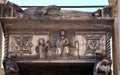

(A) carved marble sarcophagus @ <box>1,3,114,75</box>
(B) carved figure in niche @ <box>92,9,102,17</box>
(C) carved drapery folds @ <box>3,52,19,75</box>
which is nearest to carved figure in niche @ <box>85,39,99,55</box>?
(A) carved marble sarcophagus @ <box>1,3,114,75</box>

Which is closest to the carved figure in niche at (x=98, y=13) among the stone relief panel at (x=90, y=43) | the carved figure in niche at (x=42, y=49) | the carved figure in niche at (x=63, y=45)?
the stone relief panel at (x=90, y=43)

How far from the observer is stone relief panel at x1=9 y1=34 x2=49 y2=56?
9.29 m

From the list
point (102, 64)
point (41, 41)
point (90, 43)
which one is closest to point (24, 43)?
point (41, 41)

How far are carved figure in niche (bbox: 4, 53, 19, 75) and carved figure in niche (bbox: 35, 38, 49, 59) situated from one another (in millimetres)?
477

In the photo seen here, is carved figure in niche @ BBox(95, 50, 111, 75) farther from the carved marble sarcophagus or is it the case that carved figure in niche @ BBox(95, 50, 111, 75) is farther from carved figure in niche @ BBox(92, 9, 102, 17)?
carved figure in niche @ BBox(92, 9, 102, 17)

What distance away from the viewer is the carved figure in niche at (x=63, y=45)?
925cm

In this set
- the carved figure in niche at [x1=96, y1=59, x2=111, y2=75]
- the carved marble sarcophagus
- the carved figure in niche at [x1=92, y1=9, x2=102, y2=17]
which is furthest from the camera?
the carved figure in niche at [x1=92, y1=9, x2=102, y2=17]

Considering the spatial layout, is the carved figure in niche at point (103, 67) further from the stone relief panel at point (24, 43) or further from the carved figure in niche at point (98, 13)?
the stone relief panel at point (24, 43)

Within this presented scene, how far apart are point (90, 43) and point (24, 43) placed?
1267mm

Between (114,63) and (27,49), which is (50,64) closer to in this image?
(27,49)

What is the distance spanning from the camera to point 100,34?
9.41 metres

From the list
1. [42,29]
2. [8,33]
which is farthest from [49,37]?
[8,33]

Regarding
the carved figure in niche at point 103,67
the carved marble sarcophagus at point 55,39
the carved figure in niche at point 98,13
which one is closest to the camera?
the carved figure in niche at point 103,67

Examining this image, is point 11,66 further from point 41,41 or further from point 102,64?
point 102,64
